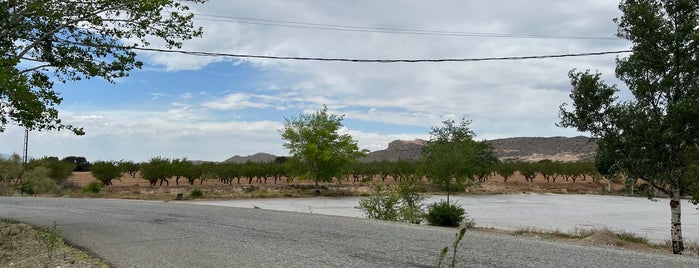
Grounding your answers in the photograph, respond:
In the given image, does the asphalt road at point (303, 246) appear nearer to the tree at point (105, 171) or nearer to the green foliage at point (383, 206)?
the green foliage at point (383, 206)

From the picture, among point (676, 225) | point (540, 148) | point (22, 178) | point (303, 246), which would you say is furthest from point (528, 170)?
point (303, 246)

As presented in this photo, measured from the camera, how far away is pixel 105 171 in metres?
61.6

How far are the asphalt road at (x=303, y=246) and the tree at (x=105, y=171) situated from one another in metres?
48.6

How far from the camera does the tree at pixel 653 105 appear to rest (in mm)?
14812

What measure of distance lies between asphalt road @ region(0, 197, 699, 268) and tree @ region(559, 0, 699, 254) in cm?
504

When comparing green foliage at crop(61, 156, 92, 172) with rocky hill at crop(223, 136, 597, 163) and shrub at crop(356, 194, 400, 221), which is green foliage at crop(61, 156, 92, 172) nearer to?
rocky hill at crop(223, 136, 597, 163)

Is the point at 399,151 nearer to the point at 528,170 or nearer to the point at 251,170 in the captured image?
the point at 528,170

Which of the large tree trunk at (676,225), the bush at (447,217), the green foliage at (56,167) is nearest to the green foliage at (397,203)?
the bush at (447,217)

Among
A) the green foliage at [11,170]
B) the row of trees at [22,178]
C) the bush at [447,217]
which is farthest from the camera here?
the green foliage at [11,170]

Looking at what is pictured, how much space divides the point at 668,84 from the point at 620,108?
4.39 feet

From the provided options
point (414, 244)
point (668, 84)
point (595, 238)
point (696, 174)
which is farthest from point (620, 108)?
point (414, 244)

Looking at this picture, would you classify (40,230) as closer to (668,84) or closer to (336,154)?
(668,84)

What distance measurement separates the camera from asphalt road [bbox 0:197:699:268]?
947 cm

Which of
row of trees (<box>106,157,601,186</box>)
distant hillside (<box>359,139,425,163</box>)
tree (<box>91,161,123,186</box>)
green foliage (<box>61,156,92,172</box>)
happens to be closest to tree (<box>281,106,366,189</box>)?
row of trees (<box>106,157,601,186</box>)
